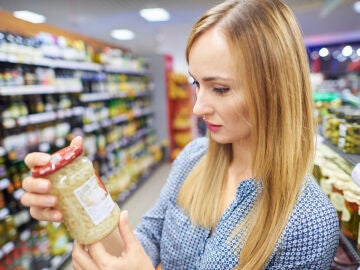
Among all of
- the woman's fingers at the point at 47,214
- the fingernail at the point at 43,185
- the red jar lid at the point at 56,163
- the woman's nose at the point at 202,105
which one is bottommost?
the woman's fingers at the point at 47,214

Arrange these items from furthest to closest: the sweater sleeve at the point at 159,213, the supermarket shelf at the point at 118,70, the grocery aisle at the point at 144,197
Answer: the supermarket shelf at the point at 118,70 → the grocery aisle at the point at 144,197 → the sweater sleeve at the point at 159,213

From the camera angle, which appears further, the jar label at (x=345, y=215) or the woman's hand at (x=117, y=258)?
the jar label at (x=345, y=215)

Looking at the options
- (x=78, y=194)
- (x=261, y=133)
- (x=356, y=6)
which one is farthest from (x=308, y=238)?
(x=356, y=6)

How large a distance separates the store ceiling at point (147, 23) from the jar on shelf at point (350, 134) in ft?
12.0

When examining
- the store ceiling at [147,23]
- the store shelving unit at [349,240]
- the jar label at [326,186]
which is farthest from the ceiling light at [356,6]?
the jar label at [326,186]

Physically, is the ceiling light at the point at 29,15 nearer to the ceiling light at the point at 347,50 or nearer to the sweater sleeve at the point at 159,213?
the sweater sleeve at the point at 159,213

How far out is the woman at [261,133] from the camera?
85 centimetres

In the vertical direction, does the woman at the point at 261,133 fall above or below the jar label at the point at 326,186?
above

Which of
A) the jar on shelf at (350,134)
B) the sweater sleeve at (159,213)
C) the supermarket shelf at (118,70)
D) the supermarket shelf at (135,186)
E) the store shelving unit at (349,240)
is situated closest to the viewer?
the store shelving unit at (349,240)

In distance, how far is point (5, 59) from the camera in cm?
229

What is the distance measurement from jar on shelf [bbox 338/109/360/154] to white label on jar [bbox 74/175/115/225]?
3.86ft

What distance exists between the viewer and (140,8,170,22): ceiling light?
7.21 meters

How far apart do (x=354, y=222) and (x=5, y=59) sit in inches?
98.6

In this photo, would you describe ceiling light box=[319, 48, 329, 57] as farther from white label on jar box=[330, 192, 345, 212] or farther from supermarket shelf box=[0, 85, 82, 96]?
white label on jar box=[330, 192, 345, 212]
